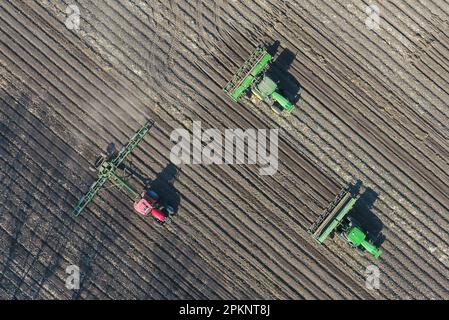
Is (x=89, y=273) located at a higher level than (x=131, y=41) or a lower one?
lower

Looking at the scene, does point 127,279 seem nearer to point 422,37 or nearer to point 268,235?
point 268,235

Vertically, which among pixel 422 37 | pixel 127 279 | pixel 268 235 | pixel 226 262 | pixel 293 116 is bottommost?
pixel 127 279

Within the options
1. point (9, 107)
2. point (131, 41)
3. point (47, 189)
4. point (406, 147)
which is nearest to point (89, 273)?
point (47, 189)

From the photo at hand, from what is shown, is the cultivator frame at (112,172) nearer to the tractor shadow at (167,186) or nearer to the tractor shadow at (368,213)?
the tractor shadow at (167,186)
